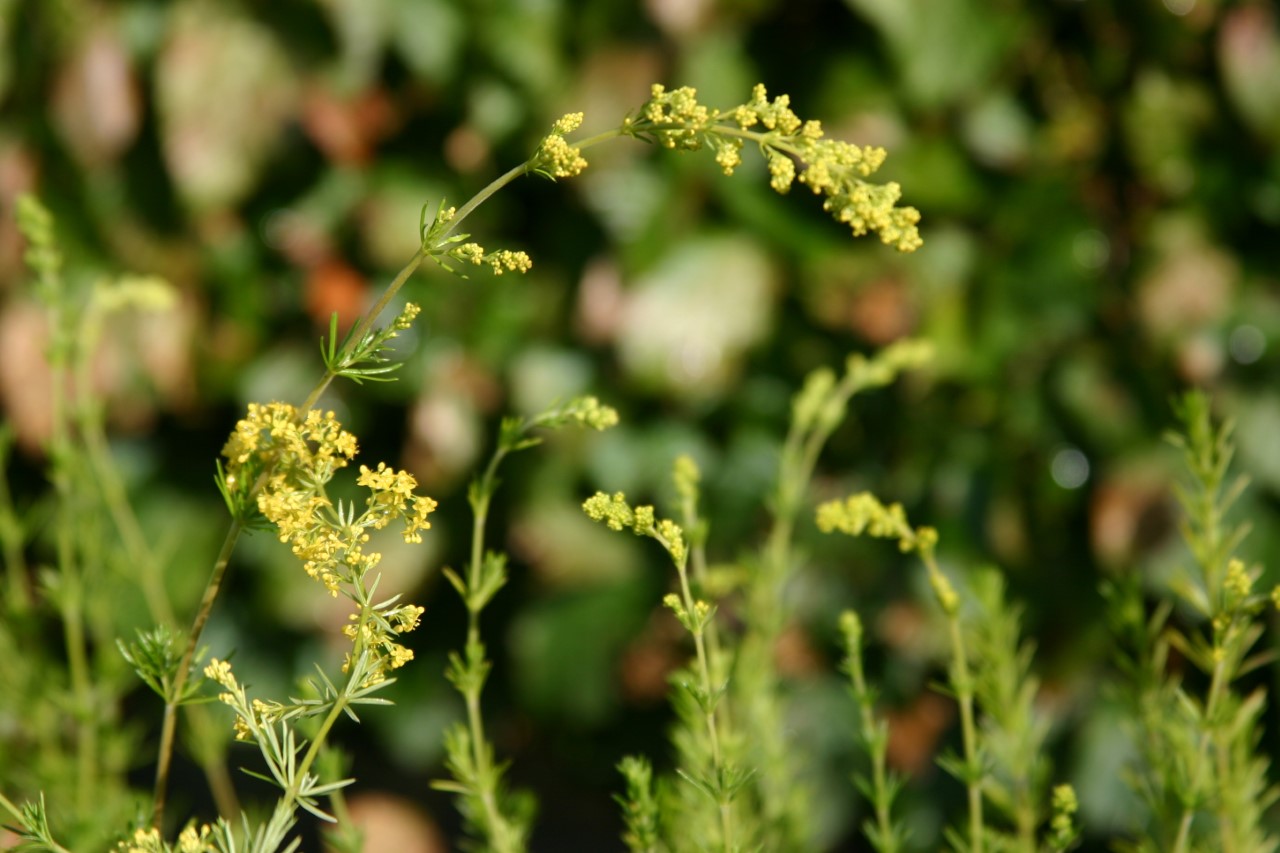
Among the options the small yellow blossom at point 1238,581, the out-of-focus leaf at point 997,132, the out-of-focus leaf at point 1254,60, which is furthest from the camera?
the out-of-focus leaf at point 997,132

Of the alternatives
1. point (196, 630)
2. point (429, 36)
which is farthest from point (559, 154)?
point (429, 36)

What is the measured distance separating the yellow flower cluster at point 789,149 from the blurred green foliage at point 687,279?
34.1 inches

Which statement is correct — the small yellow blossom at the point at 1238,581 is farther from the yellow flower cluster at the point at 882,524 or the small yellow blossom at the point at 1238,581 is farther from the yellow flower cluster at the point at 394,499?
the yellow flower cluster at the point at 394,499

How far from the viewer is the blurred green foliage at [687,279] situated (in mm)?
1303

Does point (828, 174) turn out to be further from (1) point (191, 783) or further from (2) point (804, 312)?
(1) point (191, 783)

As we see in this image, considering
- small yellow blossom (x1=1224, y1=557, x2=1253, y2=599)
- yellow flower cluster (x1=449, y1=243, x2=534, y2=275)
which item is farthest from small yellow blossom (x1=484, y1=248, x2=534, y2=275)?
small yellow blossom (x1=1224, y1=557, x2=1253, y2=599)

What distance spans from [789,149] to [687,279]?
914mm

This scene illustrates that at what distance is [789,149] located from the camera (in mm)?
431

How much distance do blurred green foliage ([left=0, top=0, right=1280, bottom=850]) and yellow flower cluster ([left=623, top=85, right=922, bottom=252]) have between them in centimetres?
87

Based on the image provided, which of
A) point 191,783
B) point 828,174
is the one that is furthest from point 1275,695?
point 191,783

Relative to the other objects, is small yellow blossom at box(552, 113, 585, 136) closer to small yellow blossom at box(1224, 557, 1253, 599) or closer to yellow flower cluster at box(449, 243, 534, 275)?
yellow flower cluster at box(449, 243, 534, 275)

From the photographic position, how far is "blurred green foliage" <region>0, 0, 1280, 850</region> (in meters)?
1.30

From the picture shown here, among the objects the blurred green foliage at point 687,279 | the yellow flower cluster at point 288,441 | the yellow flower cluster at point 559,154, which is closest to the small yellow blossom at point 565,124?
the yellow flower cluster at point 559,154

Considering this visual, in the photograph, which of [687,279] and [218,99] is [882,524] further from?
[218,99]
